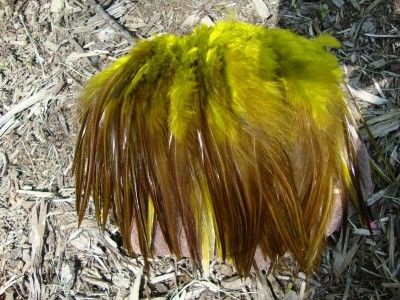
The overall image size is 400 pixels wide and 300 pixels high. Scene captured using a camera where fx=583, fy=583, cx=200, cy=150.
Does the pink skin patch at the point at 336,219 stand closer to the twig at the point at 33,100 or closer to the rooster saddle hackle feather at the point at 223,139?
the rooster saddle hackle feather at the point at 223,139

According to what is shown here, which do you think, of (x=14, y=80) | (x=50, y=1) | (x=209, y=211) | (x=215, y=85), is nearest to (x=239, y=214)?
(x=209, y=211)

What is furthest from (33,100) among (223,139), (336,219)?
(336,219)

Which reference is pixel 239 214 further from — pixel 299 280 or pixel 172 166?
pixel 299 280

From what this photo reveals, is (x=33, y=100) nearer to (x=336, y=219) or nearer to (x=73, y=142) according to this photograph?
(x=73, y=142)

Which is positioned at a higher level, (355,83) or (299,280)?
(355,83)

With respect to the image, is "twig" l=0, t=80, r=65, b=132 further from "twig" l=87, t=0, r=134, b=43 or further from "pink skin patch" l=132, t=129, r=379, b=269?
"pink skin patch" l=132, t=129, r=379, b=269

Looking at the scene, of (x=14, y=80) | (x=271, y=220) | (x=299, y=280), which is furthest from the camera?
(x=14, y=80)

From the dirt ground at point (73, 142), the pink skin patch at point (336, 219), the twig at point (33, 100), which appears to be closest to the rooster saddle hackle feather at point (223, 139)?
the pink skin patch at point (336, 219)
